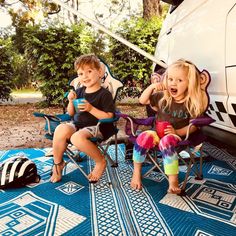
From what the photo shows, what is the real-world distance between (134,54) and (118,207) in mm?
5861

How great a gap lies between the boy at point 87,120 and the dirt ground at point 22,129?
4.45 feet

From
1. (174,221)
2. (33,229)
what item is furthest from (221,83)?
(33,229)

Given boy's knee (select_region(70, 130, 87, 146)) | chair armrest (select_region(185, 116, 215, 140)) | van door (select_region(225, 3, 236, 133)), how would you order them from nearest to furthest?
van door (select_region(225, 3, 236, 133)), chair armrest (select_region(185, 116, 215, 140)), boy's knee (select_region(70, 130, 87, 146))

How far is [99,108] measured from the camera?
8.84 ft

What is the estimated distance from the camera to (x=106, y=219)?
1.83 metres

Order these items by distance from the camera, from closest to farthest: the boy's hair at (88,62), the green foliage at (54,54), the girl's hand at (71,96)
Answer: the boy's hair at (88,62) < the girl's hand at (71,96) < the green foliage at (54,54)

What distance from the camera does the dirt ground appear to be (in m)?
3.95

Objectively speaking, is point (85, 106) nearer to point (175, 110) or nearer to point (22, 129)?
point (175, 110)

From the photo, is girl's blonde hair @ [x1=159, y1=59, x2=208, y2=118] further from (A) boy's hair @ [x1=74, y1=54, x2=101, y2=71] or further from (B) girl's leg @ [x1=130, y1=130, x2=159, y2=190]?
(A) boy's hair @ [x1=74, y1=54, x2=101, y2=71]

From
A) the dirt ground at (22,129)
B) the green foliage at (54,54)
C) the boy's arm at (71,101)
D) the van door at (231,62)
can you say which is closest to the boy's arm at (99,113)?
the boy's arm at (71,101)

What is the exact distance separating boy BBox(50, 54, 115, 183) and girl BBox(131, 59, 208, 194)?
0.39m

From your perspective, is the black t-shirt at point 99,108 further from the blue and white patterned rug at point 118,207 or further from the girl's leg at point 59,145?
the blue and white patterned rug at point 118,207


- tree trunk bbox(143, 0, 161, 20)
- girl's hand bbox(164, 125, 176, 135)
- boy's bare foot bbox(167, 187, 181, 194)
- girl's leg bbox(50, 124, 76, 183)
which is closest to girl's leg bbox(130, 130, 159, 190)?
girl's hand bbox(164, 125, 176, 135)

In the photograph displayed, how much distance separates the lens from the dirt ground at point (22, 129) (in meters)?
3.95
